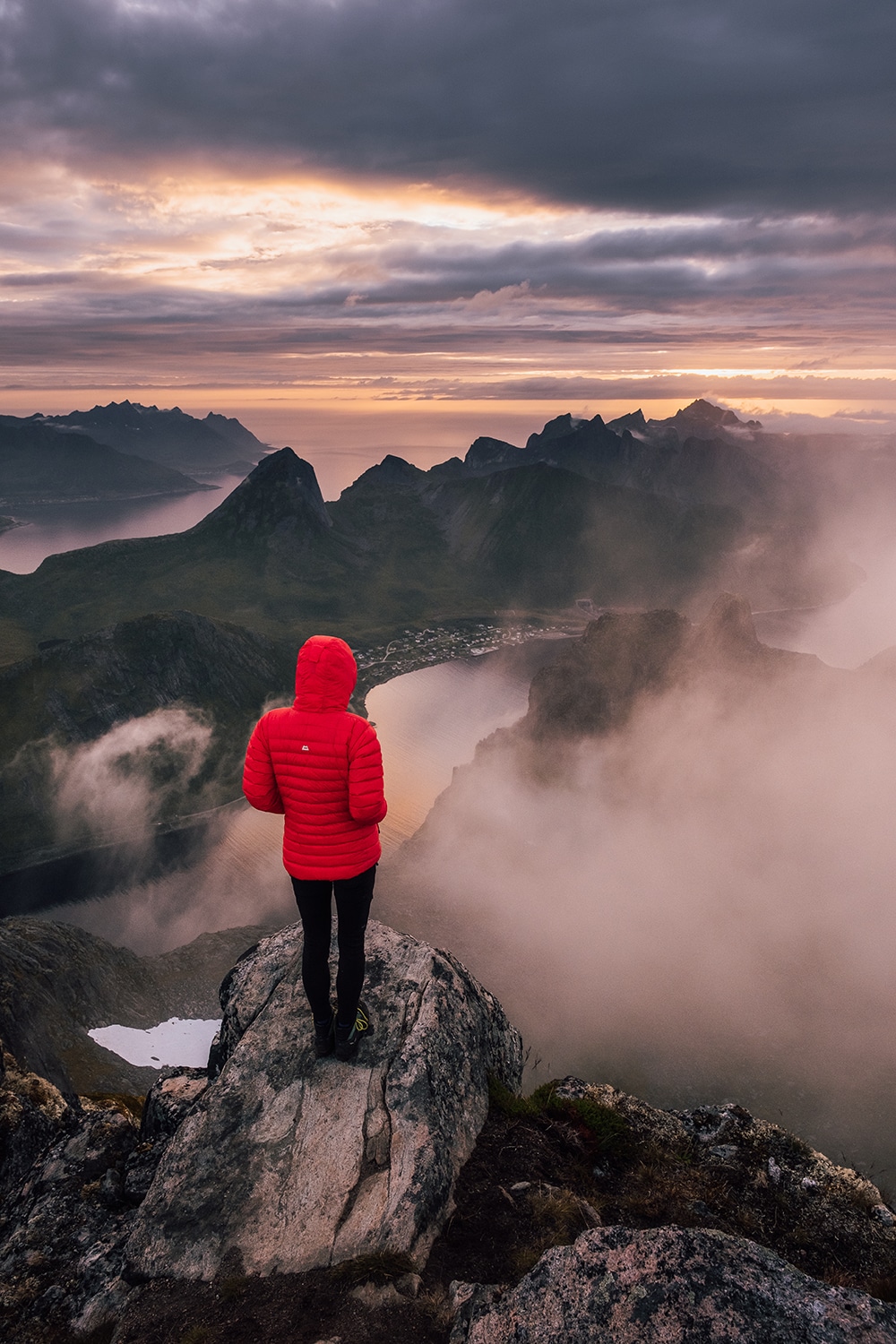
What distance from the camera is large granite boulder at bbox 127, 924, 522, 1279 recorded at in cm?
917

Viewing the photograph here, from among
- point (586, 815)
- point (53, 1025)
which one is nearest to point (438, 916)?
point (586, 815)

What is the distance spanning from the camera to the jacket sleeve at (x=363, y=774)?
9.86 meters

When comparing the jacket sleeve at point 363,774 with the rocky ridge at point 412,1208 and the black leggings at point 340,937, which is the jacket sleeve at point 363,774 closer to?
the black leggings at point 340,937

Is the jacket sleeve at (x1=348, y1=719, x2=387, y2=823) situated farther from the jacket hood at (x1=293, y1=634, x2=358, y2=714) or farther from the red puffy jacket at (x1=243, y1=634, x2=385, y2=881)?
the jacket hood at (x1=293, y1=634, x2=358, y2=714)

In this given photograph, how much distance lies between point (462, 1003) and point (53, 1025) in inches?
2784

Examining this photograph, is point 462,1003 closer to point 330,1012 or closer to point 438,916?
point 330,1012

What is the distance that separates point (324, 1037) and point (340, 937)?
73.5 inches

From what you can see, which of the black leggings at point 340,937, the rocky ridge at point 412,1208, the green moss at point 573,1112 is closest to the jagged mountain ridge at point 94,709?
the rocky ridge at point 412,1208

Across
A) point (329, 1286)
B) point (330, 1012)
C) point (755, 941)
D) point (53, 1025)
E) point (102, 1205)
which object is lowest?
point (755, 941)

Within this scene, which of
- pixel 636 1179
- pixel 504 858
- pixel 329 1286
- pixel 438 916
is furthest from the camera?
pixel 504 858

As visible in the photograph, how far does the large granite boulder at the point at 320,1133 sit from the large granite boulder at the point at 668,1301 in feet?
5.83

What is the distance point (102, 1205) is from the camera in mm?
10750

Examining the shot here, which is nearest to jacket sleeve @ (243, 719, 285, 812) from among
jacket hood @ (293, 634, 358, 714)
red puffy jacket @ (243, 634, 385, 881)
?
red puffy jacket @ (243, 634, 385, 881)

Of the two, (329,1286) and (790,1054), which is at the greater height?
(329,1286)
